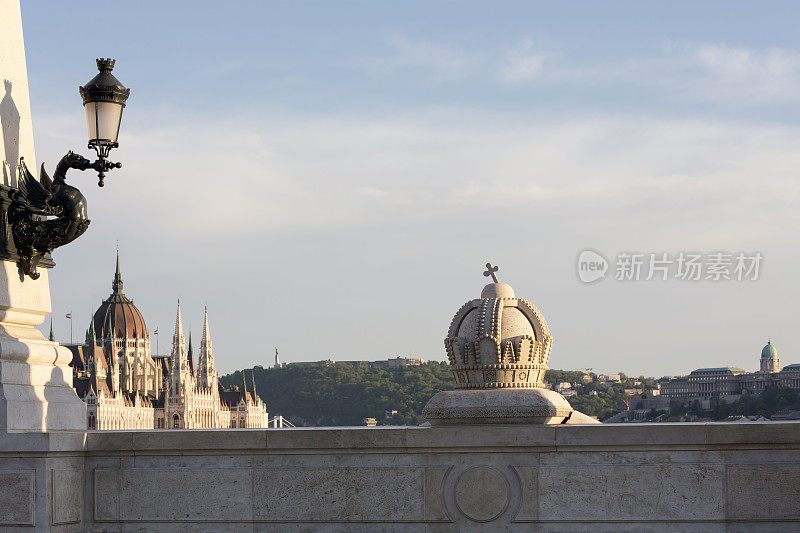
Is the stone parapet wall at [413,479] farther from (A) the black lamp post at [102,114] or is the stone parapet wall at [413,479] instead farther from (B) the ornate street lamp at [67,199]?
(A) the black lamp post at [102,114]

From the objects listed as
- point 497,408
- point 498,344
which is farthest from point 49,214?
point 498,344

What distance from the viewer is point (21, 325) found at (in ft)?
38.6

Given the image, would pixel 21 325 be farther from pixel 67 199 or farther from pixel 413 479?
pixel 413 479

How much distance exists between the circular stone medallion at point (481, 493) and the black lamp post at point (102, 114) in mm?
4382

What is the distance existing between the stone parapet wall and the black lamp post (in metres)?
2.62

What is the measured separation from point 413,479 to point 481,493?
0.62 m

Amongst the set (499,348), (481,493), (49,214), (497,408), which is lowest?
(481,493)

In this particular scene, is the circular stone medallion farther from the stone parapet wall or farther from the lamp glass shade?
the lamp glass shade

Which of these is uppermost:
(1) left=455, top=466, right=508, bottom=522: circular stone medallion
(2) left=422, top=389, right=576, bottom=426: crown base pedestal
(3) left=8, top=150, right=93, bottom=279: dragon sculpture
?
(3) left=8, top=150, right=93, bottom=279: dragon sculpture

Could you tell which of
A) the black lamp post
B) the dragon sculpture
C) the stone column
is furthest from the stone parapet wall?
the black lamp post

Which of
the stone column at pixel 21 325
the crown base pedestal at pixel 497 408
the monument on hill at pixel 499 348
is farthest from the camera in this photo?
the monument on hill at pixel 499 348

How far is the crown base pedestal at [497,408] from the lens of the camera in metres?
12.0

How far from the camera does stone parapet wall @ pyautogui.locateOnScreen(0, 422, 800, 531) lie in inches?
411

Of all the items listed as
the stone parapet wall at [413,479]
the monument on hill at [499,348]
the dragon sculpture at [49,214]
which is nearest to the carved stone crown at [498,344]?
the monument on hill at [499,348]
